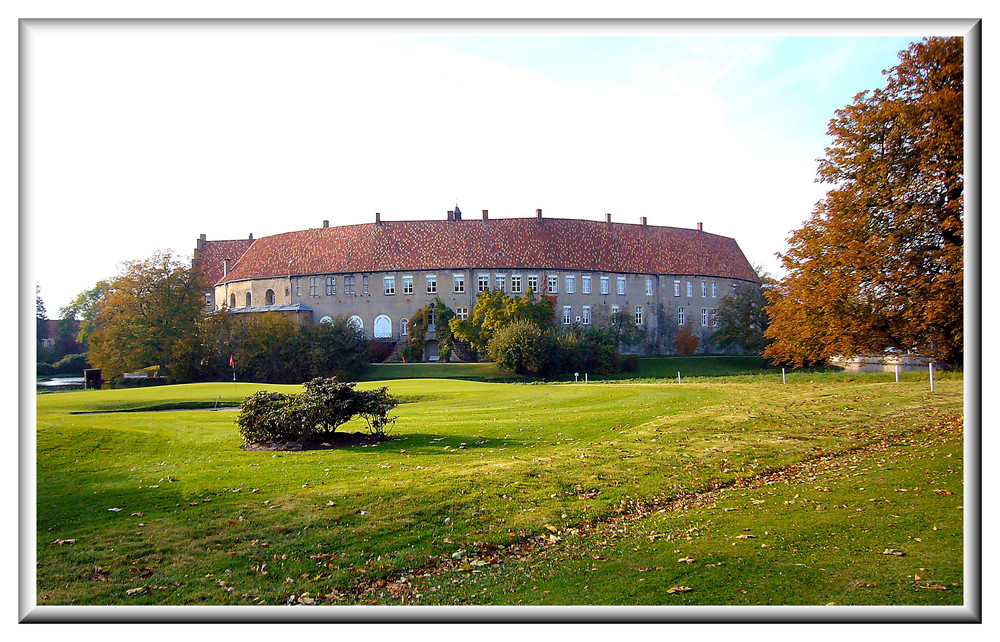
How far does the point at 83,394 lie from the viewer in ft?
20.9

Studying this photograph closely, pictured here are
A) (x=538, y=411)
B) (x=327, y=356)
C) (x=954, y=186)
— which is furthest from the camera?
(x=327, y=356)

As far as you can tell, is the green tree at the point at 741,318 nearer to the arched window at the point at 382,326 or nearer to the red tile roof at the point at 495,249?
the red tile roof at the point at 495,249

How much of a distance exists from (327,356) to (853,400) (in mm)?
9426

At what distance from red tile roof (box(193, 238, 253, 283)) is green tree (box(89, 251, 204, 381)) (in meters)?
0.54

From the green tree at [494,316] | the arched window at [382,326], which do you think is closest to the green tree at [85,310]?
the green tree at [494,316]

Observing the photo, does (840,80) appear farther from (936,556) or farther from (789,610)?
(789,610)

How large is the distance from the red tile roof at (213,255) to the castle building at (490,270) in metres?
2.24

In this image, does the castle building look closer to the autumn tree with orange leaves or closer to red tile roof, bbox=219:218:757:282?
red tile roof, bbox=219:218:757:282

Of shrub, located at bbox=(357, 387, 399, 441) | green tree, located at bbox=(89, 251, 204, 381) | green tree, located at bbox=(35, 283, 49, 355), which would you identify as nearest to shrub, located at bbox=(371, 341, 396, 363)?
green tree, located at bbox=(89, 251, 204, 381)

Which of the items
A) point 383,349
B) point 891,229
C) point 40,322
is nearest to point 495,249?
point 383,349

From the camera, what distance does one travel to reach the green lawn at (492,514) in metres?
4.17

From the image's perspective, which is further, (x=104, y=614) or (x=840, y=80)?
→ (x=840, y=80)

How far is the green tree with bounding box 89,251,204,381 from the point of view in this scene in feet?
24.4

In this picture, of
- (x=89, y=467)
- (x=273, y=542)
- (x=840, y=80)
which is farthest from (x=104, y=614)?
(x=840, y=80)
